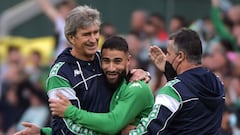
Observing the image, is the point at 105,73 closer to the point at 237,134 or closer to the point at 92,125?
the point at 92,125

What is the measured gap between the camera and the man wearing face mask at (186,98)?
767 centimetres

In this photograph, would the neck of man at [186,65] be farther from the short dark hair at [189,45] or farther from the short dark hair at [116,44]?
the short dark hair at [116,44]

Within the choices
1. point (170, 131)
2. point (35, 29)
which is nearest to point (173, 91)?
point (170, 131)

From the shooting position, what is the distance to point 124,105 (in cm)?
797

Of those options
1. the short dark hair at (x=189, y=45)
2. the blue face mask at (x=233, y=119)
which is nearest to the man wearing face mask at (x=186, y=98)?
the short dark hair at (x=189, y=45)

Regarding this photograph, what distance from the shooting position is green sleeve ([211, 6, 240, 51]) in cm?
1416

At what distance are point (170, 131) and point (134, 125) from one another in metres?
0.44

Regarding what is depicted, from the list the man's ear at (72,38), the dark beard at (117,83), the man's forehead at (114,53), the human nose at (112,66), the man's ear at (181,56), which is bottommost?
the dark beard at (117,83)

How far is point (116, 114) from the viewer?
26.0ft

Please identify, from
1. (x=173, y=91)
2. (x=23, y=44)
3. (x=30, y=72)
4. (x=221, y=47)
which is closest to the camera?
(x=173, y=91)

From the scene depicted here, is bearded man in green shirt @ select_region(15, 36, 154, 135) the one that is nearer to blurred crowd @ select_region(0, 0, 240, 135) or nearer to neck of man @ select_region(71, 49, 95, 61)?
neck of man @ select_region(71, 49, 95, 61)

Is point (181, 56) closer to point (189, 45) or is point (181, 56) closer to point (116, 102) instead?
point (189, 45)

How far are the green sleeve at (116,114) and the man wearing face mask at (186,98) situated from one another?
0.16 m

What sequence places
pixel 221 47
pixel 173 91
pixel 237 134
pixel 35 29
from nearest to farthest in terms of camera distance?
pixel 173 91 < pixel 237 134 < pixel 221 47 < pixel 35 29
